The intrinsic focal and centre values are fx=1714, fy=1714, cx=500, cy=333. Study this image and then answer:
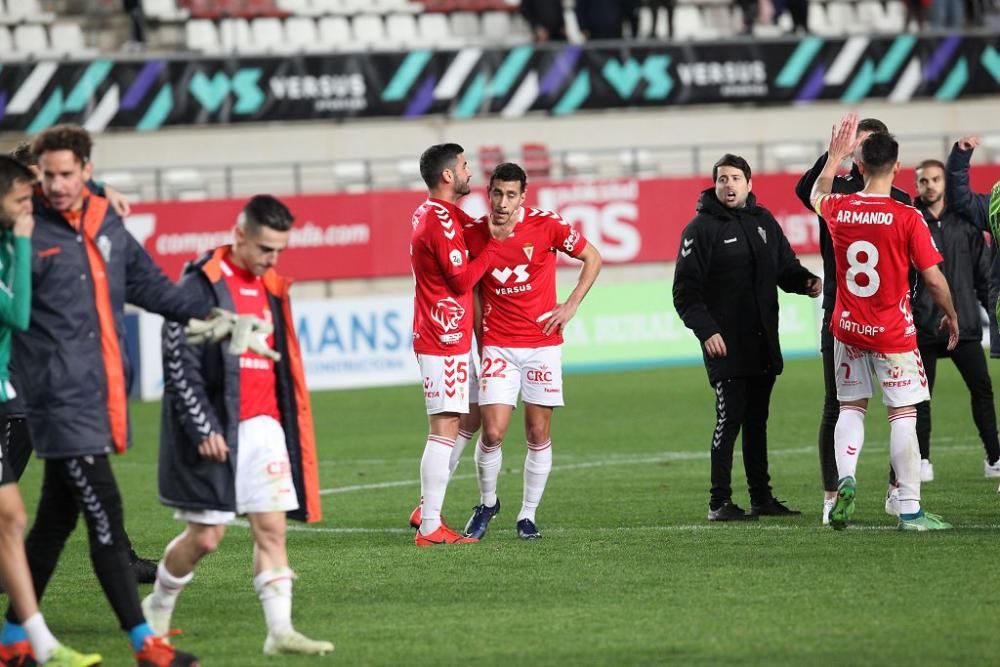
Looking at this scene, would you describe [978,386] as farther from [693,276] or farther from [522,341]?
[522,341]

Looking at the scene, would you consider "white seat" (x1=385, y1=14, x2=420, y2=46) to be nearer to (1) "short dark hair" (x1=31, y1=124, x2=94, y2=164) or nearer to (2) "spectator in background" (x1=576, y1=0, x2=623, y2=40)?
(2) "spectator in background" (x1=576, y1=0, x2=623, y2=40)

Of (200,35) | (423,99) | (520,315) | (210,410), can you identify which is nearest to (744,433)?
(520,315)

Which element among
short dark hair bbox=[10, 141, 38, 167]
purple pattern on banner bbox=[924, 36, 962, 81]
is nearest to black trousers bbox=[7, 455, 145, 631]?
short dark hair bbox=[10, 141, 38, 167]

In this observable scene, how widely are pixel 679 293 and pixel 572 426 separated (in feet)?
22.9

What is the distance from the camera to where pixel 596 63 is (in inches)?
1161

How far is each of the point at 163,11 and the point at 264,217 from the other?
76.5 ft

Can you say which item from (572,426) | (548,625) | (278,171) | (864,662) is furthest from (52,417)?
(278,171)

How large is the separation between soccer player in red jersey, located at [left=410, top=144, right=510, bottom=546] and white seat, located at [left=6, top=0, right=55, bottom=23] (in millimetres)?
20314

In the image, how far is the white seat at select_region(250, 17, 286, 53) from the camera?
2903cm

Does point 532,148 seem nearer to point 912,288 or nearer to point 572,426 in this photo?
point 572,426

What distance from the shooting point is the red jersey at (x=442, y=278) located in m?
9.35

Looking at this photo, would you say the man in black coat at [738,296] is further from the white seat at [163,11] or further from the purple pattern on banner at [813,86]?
the purple pattern on banner at [813,86]

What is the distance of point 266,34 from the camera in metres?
29.1

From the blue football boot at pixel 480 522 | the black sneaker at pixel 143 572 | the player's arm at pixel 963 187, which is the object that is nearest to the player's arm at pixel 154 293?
the black sneaker at pixel 143 572
